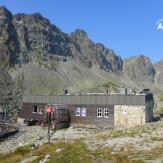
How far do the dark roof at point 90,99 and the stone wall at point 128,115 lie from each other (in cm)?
73

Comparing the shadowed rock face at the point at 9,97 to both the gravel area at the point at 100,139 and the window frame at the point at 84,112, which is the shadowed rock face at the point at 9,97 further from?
the gravel area at the point at 100,139

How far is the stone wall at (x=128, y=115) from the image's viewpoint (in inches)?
2098

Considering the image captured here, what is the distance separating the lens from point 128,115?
177 ft

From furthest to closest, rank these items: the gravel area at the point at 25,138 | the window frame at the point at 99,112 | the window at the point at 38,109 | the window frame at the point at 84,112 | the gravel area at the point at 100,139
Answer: the window at the point at 38,109
the window frame at the point at 84,112
the window frame at the point at 99,112
the gravel area at the point at 25,138
the gravel area at the point at 100,139

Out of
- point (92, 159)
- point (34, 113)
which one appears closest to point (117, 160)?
point (92, 159)

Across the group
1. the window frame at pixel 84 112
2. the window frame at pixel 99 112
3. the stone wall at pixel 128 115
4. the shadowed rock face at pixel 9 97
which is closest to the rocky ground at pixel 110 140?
the window frame at pixel 84 112

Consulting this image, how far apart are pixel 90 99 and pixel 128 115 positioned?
7263 mm

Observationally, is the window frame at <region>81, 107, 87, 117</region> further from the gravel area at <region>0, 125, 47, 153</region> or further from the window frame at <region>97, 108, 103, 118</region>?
the gravel area at <region>0, 125, 47, 153</region>

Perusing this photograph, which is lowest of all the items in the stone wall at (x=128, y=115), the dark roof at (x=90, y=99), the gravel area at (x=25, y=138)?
the gravel area at (x=25, y=138)

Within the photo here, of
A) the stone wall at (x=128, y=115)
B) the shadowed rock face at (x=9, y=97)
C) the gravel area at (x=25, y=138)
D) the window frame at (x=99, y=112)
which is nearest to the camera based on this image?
the gravel area at (x=25, y=138)

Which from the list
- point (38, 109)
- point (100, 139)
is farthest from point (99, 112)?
point (100, 139)

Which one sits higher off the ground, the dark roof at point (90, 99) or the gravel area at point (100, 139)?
the dark roof at point (90, 99)

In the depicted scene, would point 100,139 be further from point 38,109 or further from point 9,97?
point 9,97

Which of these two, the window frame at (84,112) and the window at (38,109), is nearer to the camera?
the window frame at (84,112)
